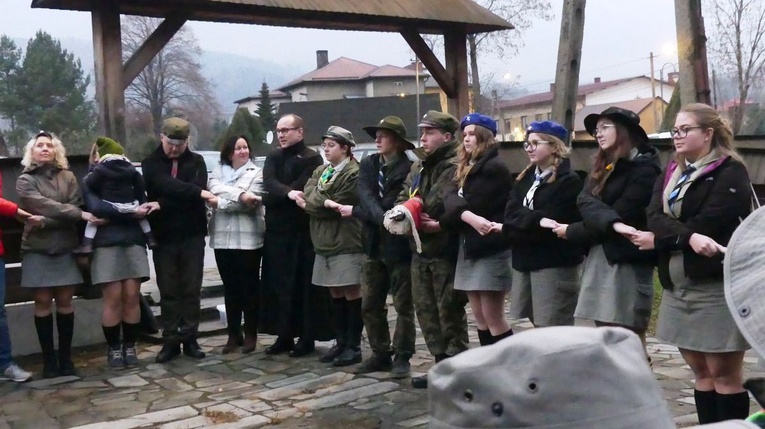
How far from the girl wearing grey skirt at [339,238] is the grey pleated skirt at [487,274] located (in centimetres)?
127

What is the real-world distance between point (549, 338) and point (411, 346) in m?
4.98

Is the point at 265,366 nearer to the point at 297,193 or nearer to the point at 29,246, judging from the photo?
the point at 297,193

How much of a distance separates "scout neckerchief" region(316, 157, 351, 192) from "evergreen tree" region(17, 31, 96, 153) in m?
43.9

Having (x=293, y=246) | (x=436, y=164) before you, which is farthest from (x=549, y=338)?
(x=293, y=246)

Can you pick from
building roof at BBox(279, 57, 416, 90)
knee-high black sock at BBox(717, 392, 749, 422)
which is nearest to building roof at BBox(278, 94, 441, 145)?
building roof at BBox(279, 57, 416, 90)

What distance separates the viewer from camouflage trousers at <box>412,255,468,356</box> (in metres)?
5.79

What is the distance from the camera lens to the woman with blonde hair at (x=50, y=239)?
6.53 m

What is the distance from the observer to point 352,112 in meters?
61.6

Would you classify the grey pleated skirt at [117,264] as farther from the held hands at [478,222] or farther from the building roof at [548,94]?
the building roof at [548,94]

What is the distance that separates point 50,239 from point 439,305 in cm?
310

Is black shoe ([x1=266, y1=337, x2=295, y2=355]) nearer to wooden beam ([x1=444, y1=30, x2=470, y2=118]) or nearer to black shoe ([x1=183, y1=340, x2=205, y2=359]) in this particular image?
black shoe ([x1=183, y1=340, x2=205, y2=359])

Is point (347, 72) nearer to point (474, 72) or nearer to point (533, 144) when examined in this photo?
point (474, 72)

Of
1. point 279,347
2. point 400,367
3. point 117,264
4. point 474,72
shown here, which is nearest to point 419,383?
point 400,367

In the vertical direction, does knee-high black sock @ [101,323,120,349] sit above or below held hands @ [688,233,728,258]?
below
